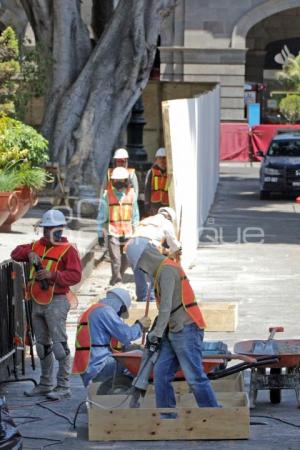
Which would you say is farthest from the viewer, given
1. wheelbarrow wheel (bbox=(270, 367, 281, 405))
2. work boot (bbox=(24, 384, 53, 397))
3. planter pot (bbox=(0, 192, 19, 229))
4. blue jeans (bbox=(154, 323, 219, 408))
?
planter pot (bbox=(0, 192, 19, 229))

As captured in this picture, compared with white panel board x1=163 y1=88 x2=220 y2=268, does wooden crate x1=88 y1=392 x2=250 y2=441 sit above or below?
below

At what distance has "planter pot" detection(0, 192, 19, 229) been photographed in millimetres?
19531

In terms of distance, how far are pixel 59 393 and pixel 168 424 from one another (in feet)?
6.85

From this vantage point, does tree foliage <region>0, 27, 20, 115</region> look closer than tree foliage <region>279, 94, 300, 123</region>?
Yes

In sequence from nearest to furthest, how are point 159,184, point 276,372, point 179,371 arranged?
point 179,371
point 276,372
point 159,184

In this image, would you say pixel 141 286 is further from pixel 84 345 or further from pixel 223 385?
pixel 84 345

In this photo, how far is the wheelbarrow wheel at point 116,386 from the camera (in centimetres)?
1141

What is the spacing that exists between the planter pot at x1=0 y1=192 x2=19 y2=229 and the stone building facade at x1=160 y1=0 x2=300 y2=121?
33.1 m

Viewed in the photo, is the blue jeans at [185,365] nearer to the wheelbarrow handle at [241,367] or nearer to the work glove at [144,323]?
the wheelbarrow handle at [241,367]

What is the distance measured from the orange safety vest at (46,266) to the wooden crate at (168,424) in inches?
77.5

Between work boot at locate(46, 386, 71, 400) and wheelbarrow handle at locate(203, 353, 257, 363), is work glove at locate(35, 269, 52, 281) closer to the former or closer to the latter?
work boot at locate(46, 386, 71, 400)

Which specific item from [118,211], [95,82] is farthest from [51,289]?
[95,82]

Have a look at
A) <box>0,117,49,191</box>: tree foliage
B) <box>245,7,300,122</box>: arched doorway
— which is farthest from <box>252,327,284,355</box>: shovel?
<box>245,7,300,122</box>: arched doorway

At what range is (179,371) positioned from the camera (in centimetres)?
1170
